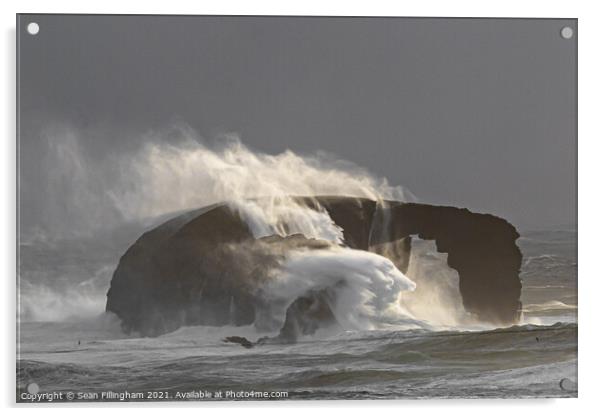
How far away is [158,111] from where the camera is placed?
2.14 m

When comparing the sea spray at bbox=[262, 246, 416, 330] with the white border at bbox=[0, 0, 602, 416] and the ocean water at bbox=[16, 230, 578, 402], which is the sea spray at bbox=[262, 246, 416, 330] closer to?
the ocean water at bbox=[16, 230, 578, 402]

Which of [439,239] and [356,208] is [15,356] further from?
[439,239]

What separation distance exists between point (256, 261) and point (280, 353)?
0.26 meters

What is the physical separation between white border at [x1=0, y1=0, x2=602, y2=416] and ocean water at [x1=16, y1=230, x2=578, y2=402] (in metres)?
0.04

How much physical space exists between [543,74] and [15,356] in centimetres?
164

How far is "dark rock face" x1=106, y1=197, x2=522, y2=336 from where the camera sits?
2.11m

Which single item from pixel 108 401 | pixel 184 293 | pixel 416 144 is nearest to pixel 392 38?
pixel 416 144

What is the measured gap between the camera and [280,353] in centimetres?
212

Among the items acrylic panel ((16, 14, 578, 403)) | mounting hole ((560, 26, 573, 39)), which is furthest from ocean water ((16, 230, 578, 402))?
mounting hole ((560, 26, 573, 39))

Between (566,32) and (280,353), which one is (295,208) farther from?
(566,32)

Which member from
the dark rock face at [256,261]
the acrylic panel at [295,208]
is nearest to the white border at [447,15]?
the acrylic panel at [295,208]

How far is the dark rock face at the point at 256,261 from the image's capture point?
2109mm

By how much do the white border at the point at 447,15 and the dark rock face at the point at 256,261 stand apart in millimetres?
208

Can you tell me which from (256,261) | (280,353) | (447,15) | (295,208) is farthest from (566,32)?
(280,353)
